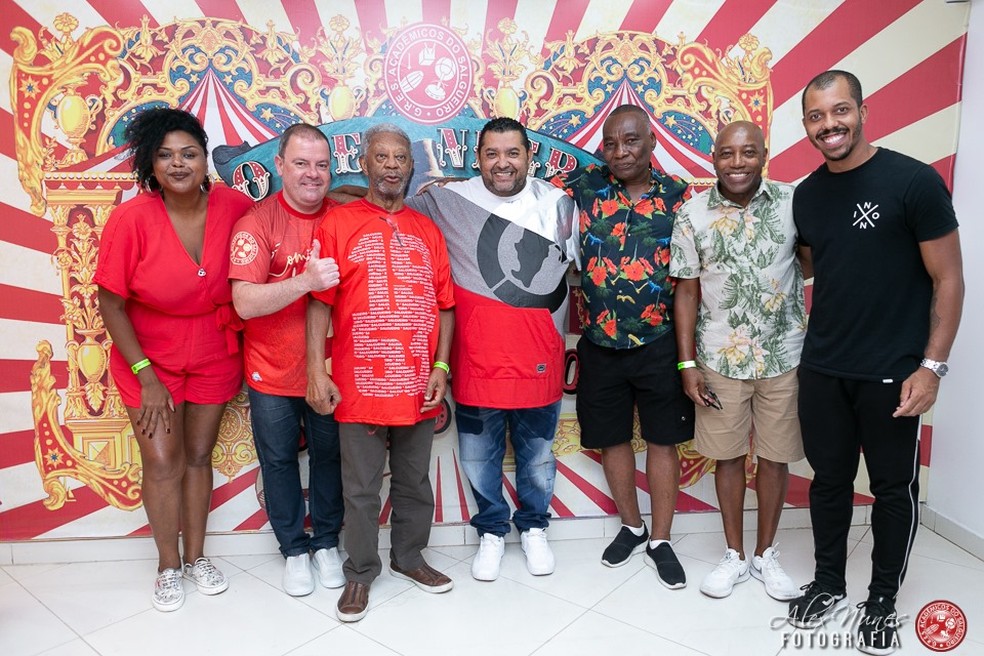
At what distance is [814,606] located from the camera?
2266 millimetres

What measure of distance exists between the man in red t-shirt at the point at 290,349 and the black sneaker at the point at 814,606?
1679mm

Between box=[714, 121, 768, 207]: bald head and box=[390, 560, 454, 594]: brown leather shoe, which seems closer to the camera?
box=[714, 121, 768, 207]: bald head

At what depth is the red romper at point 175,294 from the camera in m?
2.30

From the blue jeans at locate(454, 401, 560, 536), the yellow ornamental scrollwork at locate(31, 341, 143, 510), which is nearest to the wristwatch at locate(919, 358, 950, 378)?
the blue jeans at locate(454, 401, 560, 536)

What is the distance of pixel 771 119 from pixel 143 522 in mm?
3278

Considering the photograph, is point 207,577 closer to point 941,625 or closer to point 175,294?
point 175,294

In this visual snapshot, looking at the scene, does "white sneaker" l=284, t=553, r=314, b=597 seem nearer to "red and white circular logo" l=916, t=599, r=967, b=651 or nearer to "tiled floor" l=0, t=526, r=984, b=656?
"tiled floor" l=0, t=526, r=984, b=656

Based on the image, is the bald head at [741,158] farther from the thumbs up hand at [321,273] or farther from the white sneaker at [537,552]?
the white sneaker at [537,552]

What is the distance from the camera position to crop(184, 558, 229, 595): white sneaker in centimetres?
251

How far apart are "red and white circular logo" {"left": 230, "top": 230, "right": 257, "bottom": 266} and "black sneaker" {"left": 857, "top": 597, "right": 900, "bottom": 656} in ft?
7.84

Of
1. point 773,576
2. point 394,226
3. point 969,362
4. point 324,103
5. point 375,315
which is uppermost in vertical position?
point 324,103

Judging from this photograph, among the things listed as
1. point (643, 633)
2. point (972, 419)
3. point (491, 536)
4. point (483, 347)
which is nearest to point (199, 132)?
point (483, 347)

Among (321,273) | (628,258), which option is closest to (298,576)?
(321,273)

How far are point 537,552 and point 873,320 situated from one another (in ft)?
5.00
